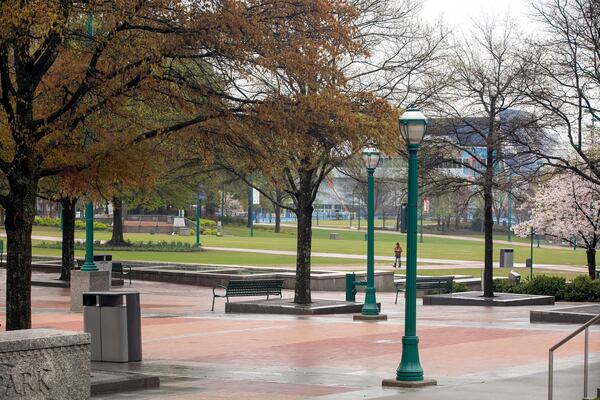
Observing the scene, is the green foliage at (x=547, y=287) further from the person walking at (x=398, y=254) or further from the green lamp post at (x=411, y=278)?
the person walking at (x=398, y=254)

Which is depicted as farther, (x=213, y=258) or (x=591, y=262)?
(x=213, y=258)

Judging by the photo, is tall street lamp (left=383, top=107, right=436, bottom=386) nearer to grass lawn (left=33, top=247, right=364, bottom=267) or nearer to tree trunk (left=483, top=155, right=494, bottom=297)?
tree trunk (left=483, top=155, right=494, bottom=297)

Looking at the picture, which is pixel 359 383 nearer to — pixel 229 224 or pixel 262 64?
pixel 262 64

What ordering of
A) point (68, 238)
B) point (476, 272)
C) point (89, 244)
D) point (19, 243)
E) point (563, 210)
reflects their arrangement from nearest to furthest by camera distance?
point (19, 243) → point (89, 244) → point (68, 238) → point (476, 272) → point (563, 210)

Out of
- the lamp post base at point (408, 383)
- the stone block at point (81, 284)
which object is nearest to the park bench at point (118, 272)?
the stone block at point (81, 284)

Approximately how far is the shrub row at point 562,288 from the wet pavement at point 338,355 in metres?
4.11

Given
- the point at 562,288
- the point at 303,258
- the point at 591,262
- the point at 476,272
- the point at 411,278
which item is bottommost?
the point at 476,272

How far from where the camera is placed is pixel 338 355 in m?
18.8

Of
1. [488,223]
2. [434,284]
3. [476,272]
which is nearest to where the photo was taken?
[488,223]

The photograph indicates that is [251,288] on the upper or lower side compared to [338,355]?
upper

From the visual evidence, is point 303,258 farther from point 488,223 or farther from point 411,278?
point 411,278

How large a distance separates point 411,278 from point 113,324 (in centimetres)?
497

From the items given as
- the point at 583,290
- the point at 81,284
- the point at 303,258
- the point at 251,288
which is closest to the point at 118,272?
the point at 251,288

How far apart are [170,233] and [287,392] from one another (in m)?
85.9
